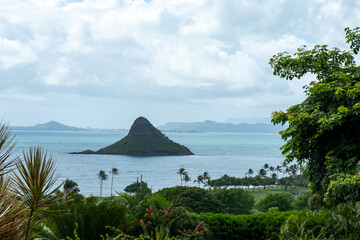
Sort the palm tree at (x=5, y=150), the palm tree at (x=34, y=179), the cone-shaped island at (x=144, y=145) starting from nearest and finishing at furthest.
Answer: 1. the palm tree at (x=5, y=150)
2. the palm tree at (x=34, y=179)
3. the cone-shaped island at (x=144, y=145)

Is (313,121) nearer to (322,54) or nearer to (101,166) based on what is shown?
(322,54)

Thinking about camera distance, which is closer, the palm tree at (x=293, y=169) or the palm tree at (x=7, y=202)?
the palm tree at (x=7, y=202)

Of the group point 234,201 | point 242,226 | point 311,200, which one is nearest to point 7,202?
point 242,226

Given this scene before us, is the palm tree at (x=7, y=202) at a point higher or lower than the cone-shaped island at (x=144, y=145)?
lower

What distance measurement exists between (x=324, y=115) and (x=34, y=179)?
22.8 feet

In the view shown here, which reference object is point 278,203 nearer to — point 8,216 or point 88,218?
point 88,218

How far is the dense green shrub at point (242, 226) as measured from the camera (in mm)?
11016

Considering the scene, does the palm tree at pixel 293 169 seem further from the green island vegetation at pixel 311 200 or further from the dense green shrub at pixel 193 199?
the green island vegetation at pixel 311 200

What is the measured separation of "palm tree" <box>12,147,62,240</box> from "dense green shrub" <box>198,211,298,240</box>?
776 centimetres

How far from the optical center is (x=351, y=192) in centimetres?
828

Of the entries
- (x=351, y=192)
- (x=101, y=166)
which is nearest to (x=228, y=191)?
(x=351, y=192)

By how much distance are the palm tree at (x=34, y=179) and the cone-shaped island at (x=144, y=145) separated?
166010mm

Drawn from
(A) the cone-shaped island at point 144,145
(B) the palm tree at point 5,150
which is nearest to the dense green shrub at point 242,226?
(B) the palm tree at point 5,150

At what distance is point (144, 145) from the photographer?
6944 inches
